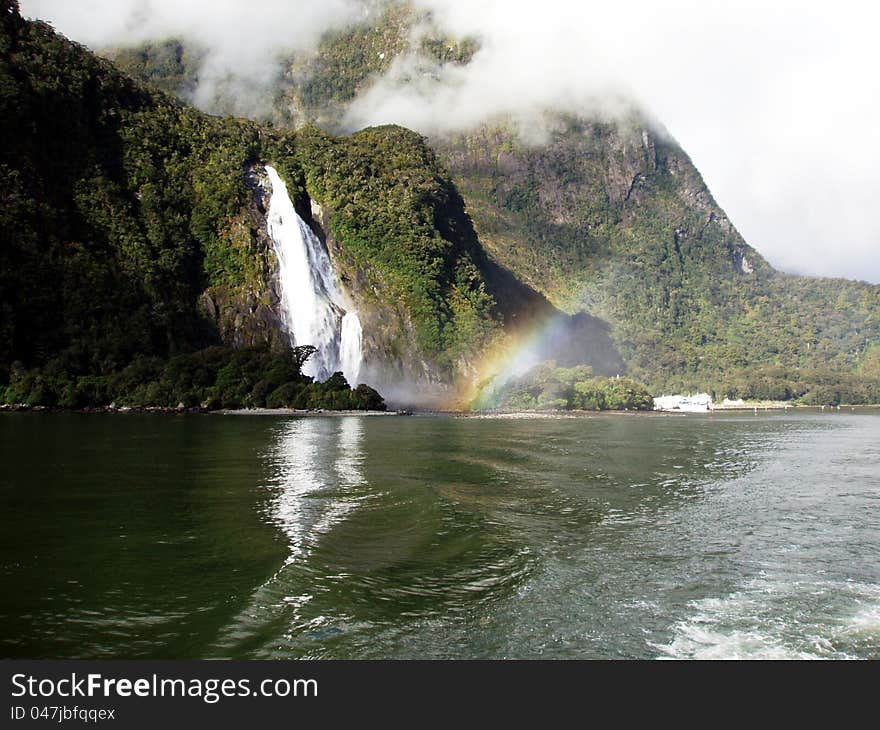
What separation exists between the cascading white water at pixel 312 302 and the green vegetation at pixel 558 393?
20.2 metres

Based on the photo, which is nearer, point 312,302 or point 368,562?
point 368,562

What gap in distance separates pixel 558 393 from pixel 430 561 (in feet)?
269

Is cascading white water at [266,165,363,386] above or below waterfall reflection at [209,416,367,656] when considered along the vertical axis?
above

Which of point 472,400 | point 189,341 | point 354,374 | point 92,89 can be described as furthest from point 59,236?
point 472,400

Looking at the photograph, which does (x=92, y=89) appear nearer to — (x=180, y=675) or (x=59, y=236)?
(x=59, y=236)

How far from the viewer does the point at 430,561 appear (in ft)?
41.4

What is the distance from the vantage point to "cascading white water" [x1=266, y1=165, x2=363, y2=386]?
9419cm

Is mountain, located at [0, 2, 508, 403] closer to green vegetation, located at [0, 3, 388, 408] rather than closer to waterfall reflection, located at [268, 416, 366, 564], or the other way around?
green vegetation, located at [0, 3, 388, 408]

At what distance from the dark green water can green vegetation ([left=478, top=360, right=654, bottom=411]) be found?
213 ft

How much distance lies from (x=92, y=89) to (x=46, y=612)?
110 m

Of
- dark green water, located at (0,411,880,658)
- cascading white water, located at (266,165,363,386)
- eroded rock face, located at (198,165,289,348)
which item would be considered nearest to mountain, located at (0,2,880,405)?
eroded rock face, located at (198,165,289,348)

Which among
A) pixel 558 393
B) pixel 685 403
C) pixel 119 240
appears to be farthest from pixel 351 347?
pixel 685 403

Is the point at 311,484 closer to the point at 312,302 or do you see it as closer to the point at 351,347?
the point at 351,347

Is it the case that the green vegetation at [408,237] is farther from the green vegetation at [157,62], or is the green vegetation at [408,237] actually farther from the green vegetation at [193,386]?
the green vegetation at [157,62]
